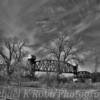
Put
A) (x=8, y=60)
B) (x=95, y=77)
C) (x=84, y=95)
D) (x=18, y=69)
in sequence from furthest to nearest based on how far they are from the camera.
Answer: (x=8, y=60), (x=95, y=77), (x=18, y=69), (x=84, y=95)

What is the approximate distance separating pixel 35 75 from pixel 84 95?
18657 millimetres

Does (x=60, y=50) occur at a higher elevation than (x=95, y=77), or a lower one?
higher

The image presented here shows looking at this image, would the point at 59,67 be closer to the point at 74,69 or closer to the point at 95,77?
the point at 74,69

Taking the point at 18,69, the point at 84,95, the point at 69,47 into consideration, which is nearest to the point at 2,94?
the point at 84,95

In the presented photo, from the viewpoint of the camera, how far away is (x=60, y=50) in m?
30.0

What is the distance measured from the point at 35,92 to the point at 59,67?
1754 cm

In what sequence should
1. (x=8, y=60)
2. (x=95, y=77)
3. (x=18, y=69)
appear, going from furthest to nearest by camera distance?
1. (x=8, y=60)
2. (x=95, y=77)
3. (x=18, y=69)

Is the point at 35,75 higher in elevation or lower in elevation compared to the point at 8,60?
lower

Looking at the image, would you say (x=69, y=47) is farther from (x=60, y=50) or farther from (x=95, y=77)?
(x=95, y=77)

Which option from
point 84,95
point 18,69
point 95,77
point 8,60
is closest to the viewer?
point 84,95

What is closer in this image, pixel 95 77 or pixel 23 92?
pixel 23 92

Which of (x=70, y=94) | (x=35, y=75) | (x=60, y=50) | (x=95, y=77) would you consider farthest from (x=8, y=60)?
(x=70, y=94)

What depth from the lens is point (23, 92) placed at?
1107 centimetres

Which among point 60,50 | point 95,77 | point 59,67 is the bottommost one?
point 95,77
